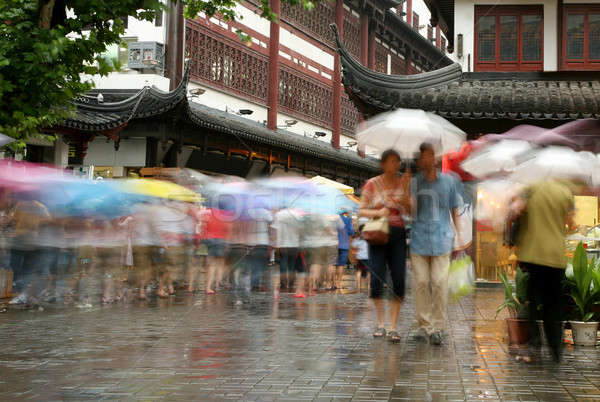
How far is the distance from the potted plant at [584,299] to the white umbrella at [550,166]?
0.88m

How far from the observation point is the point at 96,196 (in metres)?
13.7

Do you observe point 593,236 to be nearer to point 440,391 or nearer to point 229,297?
point 229,297

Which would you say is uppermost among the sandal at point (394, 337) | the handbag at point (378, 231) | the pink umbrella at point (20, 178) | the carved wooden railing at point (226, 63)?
the carved wooden railing at point (226, 63)

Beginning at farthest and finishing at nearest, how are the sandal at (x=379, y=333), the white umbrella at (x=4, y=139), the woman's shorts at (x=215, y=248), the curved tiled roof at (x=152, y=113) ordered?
the curved tiled roof at (x=152, y=113), the woman's shorts at (x=215, y=248), the white umbrella at (x=4, y=139), the sandal at (x=379, y=333)

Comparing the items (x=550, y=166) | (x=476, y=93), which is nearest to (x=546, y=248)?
(x=550, y=166)

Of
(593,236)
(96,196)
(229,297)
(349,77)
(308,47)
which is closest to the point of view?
(96,196)

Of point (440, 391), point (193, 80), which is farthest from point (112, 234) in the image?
point (193, 80)

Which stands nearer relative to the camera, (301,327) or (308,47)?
(301,327)

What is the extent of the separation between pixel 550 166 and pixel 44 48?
712cm

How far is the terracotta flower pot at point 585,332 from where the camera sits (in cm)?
875

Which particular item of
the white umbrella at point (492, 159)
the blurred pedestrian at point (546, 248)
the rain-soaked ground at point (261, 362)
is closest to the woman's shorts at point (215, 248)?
the rain-soaked ground at point (261, 362)

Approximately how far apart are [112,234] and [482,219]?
8616 mm

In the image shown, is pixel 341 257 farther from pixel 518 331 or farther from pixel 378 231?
pixel 518 331

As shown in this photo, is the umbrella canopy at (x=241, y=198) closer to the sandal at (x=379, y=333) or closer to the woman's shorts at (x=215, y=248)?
the woman's shorts at (x=215, y=248)
